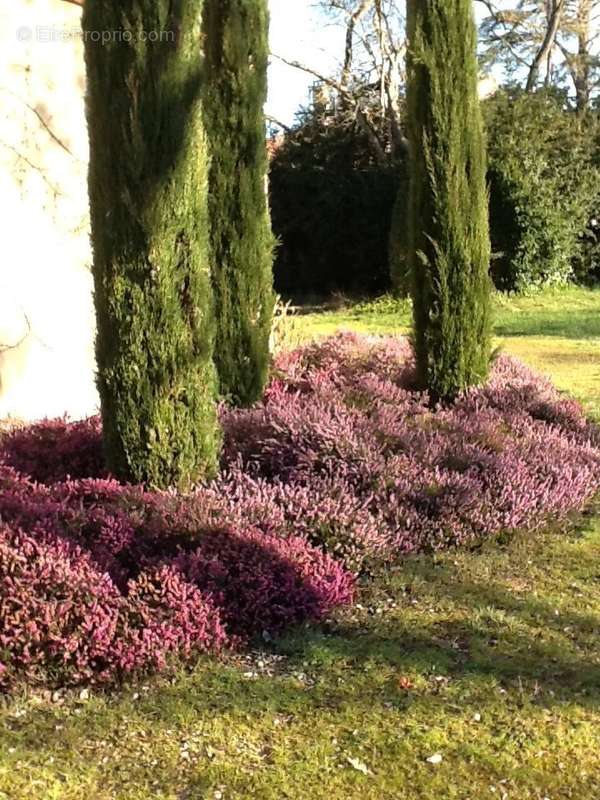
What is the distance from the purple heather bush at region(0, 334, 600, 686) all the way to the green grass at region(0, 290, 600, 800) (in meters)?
0.19

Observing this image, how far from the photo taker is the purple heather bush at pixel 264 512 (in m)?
3.53

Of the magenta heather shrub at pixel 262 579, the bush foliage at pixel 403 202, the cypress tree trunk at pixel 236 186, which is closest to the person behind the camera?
the magenta heather shrub at pixel 262 579

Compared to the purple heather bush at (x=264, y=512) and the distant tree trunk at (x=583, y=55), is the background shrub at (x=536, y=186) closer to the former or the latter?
the distant tree trunk at (x=583, y=55)

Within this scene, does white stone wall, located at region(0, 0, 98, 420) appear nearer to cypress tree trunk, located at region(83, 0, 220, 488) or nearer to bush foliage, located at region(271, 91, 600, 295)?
cypress tree trunk, located at region(83, 0, 220, 488)

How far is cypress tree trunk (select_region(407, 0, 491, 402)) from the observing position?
6871 millimetres

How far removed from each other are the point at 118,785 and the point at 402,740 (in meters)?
0.96

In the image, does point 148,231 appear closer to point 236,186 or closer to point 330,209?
point 236,186

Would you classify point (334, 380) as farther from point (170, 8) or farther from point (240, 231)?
point (170, 8)

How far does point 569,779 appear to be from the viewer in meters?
2.91

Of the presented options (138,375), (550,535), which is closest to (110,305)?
(138,375)

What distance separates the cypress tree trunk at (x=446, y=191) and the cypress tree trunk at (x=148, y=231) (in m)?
2.58

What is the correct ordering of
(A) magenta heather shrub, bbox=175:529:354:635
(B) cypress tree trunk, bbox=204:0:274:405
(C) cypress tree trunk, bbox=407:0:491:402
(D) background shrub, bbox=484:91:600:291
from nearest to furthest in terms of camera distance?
(A) magenta heather shrub, bbox=175:529:354:635 < (B) cypress tree trunk, bbox=204:0:274:405 < (C) cypress tree trunk, bbox=407:0:491:402 < (D) background shrub, bbox=484:91:600:291

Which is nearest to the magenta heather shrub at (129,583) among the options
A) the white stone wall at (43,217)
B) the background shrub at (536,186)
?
the white stone wall at (43,217)

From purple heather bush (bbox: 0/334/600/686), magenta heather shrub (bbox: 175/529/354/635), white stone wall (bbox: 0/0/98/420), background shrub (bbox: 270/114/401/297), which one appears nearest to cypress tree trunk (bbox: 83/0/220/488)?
purple heather bush (bbox: 0/334/600/686)
